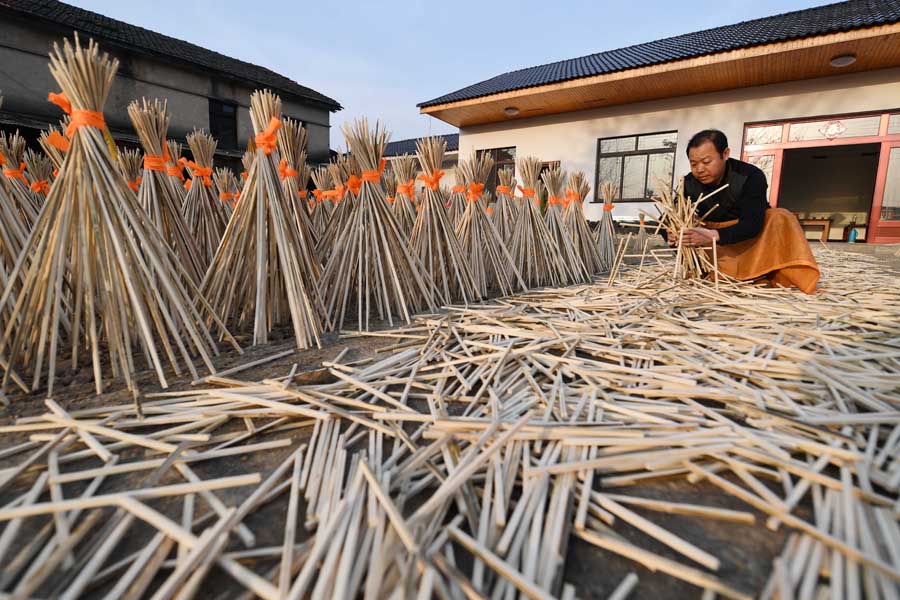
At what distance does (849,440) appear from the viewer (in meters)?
0.78

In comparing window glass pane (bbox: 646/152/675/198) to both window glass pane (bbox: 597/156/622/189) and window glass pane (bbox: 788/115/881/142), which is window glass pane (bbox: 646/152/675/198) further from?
window glass pane (bbox: 788/115/881/142)

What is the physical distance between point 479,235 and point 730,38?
676 cm

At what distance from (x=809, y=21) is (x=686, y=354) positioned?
8.29 meters

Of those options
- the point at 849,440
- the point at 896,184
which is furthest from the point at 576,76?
the point at 849,440

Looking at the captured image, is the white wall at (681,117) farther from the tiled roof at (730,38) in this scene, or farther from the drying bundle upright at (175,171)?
the drying bundle upright at (175,171)

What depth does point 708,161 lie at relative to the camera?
231 centimetres

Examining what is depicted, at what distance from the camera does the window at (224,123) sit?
9953 mm

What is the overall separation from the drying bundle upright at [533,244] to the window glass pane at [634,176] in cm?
525

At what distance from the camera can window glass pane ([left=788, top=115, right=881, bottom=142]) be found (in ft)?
19.3

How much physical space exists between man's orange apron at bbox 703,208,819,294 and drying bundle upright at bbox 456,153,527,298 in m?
1.31

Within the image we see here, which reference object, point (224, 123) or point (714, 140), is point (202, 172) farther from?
point (224, 123)

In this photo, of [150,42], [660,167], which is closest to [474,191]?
[660,167]

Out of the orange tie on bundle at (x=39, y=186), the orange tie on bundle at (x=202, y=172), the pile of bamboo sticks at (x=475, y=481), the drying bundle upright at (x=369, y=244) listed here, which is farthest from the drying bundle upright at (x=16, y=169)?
the pile of bamboo sticks at (x=475, y=481)

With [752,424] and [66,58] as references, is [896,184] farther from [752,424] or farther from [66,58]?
[66,58]
